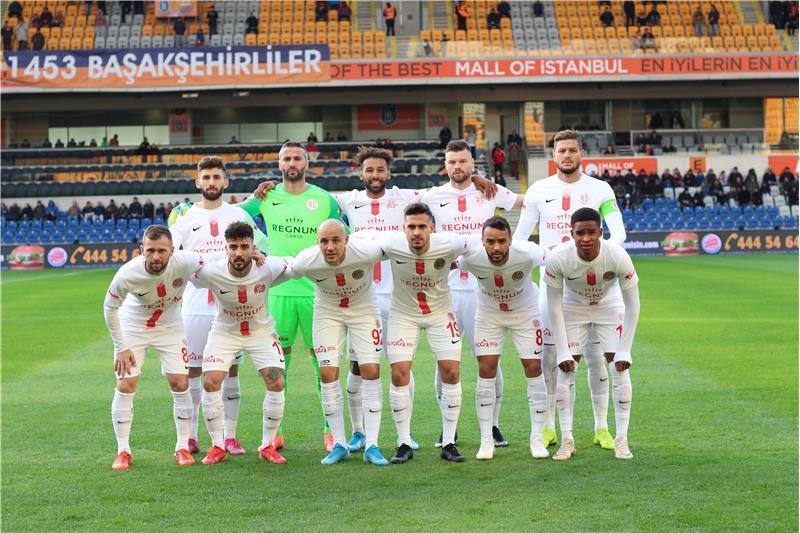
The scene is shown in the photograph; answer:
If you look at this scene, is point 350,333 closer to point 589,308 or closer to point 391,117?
point 589,308

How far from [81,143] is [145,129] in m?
3.02

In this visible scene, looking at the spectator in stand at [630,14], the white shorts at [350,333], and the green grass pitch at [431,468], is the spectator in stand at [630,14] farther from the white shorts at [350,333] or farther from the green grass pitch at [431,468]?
the white shorts at [350,333]

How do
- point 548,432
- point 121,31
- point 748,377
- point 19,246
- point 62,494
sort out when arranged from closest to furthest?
1. point 62,494
2. point 548,432
3. point 748,377
4. point 19,246
5. point 121,31

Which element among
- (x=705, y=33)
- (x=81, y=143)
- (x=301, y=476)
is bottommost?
(x=301, y=476)

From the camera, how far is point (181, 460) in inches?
318

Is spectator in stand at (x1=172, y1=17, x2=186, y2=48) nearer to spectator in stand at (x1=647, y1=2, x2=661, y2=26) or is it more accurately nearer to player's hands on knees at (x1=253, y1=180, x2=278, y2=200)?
spectator in stand at (x1=647, y1=2, x2=661, y2=26)

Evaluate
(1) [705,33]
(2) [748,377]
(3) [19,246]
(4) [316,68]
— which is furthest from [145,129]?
(2) [748,377]

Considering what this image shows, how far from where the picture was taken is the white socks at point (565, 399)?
26.8 ft

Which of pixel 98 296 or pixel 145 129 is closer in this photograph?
pixel 98 296

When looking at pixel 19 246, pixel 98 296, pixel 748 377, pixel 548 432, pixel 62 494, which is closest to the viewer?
pixel 62 494

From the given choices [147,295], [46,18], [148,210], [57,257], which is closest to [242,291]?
[147,295]

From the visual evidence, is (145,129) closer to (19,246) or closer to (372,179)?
(19,246)

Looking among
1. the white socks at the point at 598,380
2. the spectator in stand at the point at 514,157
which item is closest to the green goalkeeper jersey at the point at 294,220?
the white socks at the point at 598,380

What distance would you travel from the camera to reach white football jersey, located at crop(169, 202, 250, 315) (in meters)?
8.91
